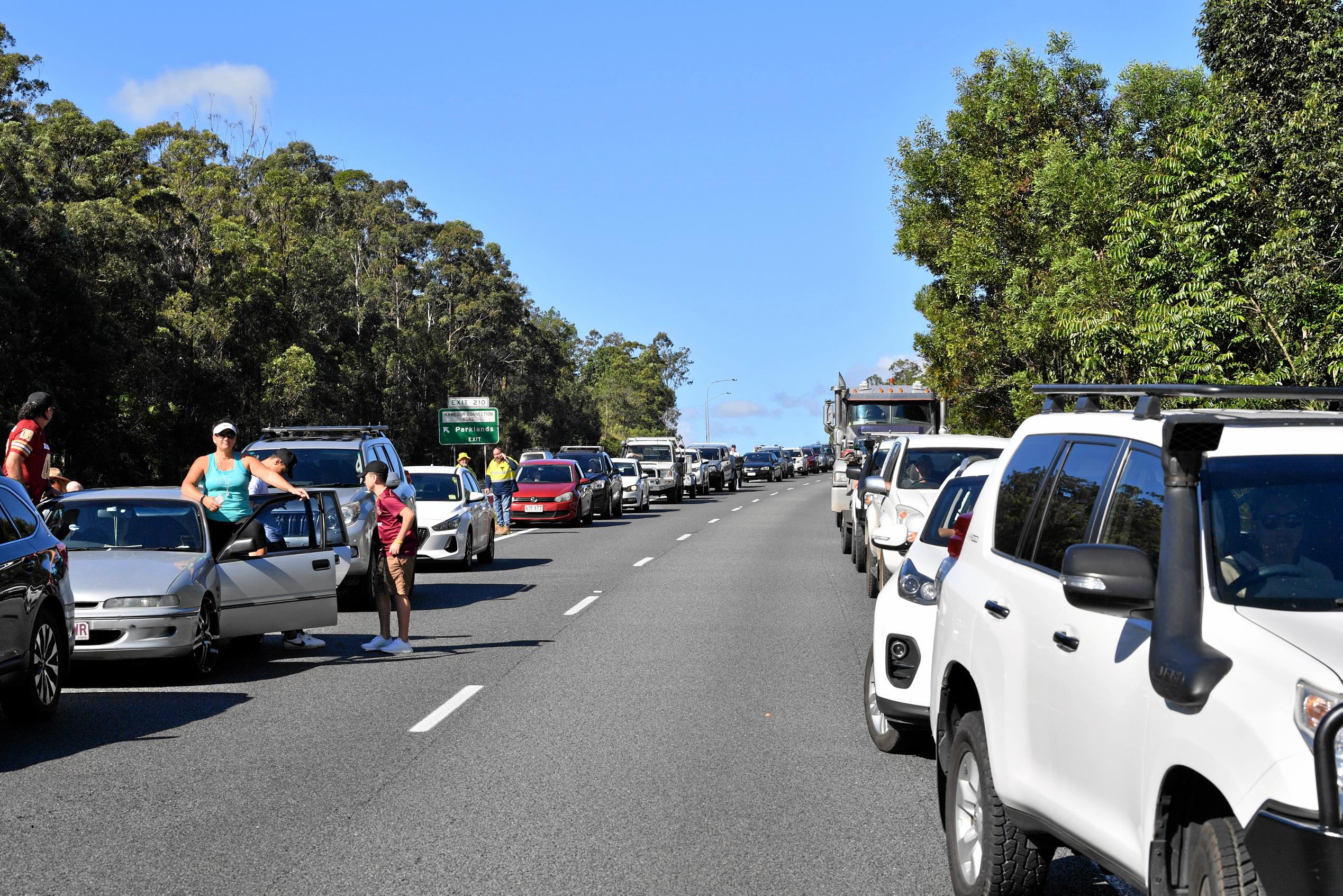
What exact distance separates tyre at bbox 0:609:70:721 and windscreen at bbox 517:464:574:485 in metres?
24.3

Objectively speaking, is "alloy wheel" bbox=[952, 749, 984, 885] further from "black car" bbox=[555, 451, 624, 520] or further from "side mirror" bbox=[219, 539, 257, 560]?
"black car" bbox=[555, 451, 624, 520]

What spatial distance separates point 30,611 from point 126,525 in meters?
2.81

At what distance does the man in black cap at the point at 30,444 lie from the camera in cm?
1203

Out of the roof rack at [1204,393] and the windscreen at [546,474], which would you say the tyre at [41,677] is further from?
the windscreen at [546,474]

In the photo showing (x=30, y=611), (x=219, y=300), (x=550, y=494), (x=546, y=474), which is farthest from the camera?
(x=219, y=300)

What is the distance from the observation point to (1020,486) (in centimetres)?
552

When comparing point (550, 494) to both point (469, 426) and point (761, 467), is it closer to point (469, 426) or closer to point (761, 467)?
point (469, 426)

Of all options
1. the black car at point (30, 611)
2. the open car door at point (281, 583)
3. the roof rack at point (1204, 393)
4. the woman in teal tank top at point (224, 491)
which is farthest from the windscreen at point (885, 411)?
the roof rack at point (1204, 393)

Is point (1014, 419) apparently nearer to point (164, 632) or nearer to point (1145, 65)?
point (1145, 65)

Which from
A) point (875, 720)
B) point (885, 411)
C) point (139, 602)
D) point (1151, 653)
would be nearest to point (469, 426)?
point (885, 411)

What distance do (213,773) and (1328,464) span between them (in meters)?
5.85

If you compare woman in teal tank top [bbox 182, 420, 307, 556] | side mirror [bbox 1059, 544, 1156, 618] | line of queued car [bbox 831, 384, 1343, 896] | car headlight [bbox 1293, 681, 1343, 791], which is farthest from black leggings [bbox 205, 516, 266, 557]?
car headlight [bbox 1293, 681, 1343, 791]

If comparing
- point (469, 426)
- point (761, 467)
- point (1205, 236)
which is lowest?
point (761, 467)

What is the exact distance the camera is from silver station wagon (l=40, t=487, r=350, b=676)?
34.0ft
